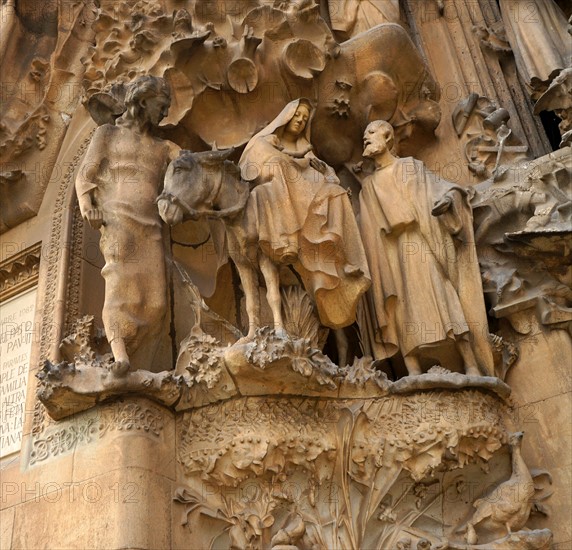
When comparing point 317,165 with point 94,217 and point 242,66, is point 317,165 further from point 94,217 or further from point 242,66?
point 94,217

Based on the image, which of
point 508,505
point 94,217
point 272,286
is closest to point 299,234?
point 272,286

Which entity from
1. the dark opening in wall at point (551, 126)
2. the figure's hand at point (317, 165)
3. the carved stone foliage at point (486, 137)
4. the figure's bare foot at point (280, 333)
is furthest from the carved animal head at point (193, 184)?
the dark opening in wall at point (551, 126)

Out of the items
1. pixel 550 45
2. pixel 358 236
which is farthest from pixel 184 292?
pixel 550 45

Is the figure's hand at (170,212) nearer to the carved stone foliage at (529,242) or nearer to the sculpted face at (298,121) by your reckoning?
the sculpted face at (298,121)

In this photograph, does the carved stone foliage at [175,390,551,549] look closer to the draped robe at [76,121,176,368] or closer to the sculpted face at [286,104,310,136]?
the draped robe at [76,121,176,368]

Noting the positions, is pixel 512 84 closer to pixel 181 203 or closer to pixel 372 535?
pixel 181 203

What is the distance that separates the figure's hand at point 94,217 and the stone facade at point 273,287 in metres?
0.02

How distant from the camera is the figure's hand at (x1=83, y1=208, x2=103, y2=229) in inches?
214

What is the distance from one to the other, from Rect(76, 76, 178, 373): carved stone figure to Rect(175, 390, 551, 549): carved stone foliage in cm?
66

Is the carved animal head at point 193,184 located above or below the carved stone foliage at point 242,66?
below

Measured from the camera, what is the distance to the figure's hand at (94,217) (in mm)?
5434

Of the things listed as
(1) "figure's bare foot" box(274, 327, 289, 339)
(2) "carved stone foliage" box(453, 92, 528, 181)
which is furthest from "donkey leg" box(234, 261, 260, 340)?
(2) "carved stone foliage" box(453, 92, 528, 181)

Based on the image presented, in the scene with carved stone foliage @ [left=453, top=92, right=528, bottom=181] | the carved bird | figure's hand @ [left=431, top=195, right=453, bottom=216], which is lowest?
the carved bird

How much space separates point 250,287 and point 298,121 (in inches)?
51.1
